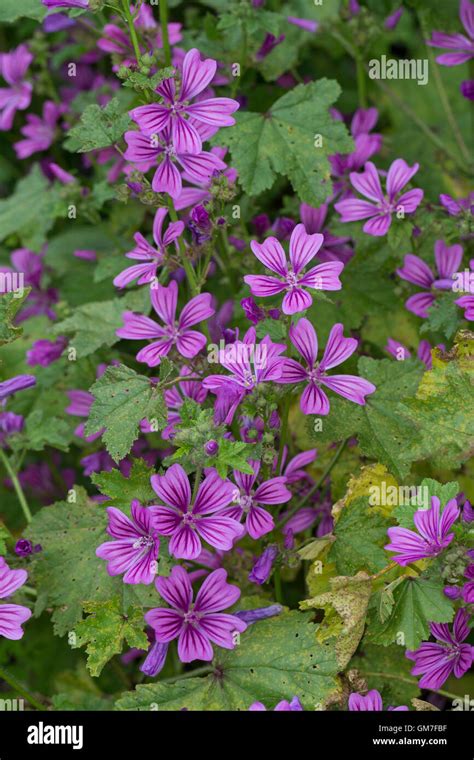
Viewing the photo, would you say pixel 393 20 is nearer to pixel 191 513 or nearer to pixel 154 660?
pixel 191 513

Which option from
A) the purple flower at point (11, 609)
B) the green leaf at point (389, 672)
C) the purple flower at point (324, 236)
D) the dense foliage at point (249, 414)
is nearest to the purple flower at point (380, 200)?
the dense foliage at point (249, 414)

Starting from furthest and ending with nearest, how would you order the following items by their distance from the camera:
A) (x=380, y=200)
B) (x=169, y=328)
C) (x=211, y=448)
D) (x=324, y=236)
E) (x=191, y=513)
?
(x=324, y=236)
(x=380, y=200)
(x=169, y=328)
(x=191, y=513)
(x=211, y=448)

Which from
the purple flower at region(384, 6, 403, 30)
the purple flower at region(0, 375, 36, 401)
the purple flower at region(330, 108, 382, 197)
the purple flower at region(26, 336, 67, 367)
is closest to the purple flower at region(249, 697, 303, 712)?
the purple flower at region(0, 375, 36, 401)

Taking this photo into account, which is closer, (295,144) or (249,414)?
(249,414)

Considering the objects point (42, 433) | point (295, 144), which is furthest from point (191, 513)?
point (295, 144)

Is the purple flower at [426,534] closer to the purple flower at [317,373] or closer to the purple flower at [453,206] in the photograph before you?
the purple flower at [317,373]

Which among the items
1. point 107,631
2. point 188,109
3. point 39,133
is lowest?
point 107,631
